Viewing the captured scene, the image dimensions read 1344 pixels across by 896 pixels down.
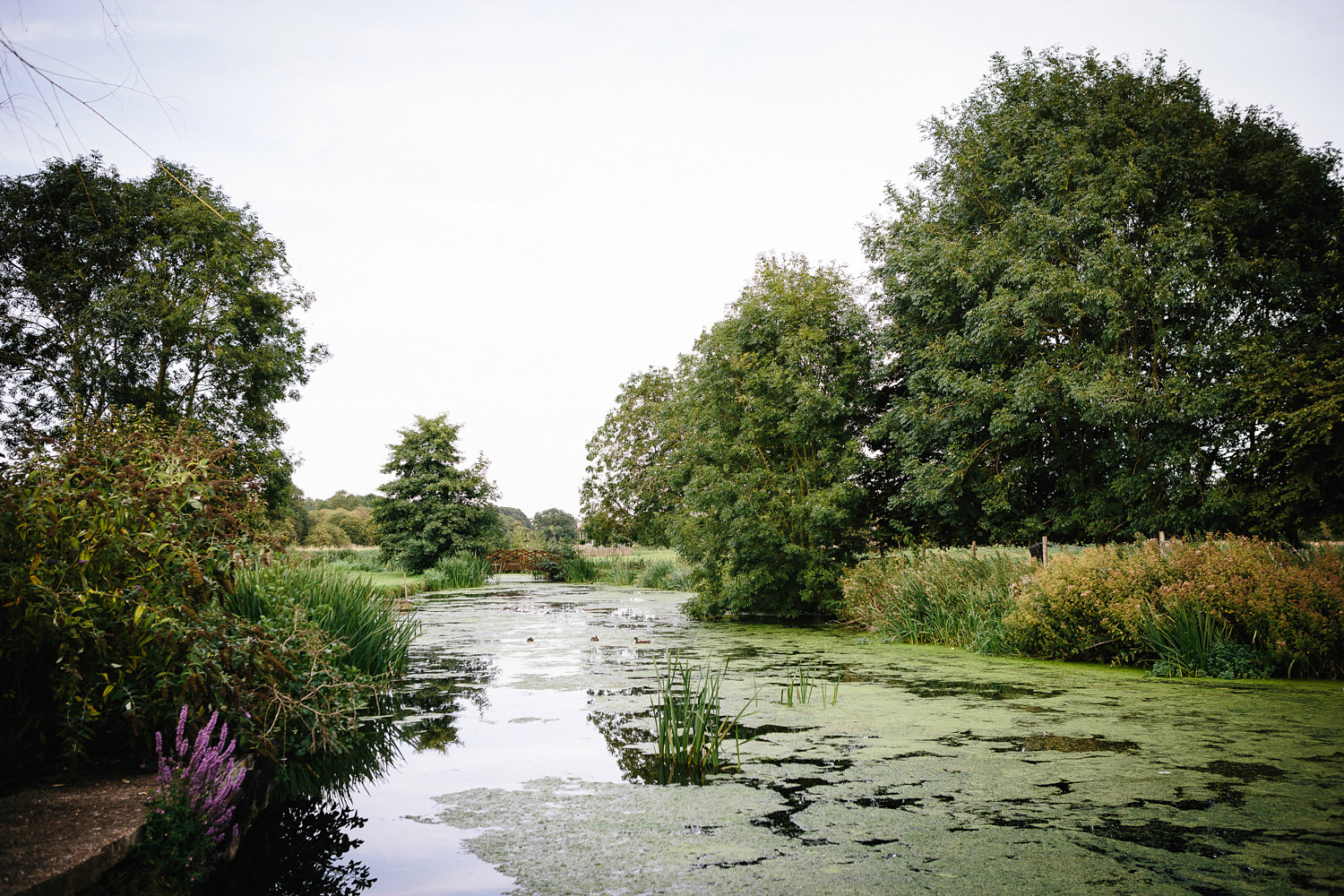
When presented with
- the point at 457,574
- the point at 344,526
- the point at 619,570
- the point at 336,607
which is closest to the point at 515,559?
the point at 619,570

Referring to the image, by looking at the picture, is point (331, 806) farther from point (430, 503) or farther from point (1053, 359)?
point (430, 503)

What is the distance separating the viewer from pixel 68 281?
1903 centimetres

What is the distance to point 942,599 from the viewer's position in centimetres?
1030

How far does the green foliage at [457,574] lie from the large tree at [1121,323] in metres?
14.6

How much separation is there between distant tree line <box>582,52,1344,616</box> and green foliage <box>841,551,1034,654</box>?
165cm

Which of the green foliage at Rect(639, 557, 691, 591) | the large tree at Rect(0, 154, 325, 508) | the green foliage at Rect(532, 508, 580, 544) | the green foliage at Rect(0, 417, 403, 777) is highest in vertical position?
the large tree at Rect(0, 154, 325, 508)

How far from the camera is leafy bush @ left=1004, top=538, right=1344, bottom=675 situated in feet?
22.2

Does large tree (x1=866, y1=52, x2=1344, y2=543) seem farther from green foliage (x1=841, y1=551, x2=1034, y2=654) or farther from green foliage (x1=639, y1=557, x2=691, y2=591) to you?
green foliage (x1=639, y1=557, x2=691, y2=591)

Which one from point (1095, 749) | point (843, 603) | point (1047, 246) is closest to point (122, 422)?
point (1095, 749)

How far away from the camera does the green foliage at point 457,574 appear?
2341 centimetres

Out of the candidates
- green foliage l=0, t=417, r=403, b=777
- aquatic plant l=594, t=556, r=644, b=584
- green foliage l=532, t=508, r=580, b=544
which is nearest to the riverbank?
green foliage l=0, t=417, r=403, b=777

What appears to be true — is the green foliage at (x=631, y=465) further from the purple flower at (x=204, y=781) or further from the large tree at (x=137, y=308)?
the purple flower at (x=204, y=781)

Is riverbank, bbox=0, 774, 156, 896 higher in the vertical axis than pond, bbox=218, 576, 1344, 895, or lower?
higher

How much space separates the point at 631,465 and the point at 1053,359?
72.5 ft
